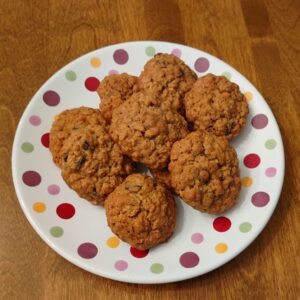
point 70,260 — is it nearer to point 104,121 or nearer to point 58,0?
point 104,121

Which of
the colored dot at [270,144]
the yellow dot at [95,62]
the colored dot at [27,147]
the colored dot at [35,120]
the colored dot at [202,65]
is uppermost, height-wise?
the yellow dot at [95,62]

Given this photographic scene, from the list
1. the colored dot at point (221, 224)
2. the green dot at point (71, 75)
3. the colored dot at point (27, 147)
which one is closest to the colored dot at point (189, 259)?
the colored dot at point (221, 224)

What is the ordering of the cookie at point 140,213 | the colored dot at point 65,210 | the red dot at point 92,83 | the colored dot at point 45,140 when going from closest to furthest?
the cookie at point 140,213 → the colored dot at point 65,210 → the colored dot at point 45,140 → the red dot at point 92,83

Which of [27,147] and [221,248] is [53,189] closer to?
[27,147]

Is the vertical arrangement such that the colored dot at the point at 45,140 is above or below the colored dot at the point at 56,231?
above

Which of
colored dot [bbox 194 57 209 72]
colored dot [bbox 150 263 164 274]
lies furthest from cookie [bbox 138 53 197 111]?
colored dot [bbox 150 263 164 274]

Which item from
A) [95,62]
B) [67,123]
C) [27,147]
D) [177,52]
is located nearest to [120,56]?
[95,62]

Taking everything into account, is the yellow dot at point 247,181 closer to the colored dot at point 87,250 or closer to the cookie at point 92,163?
the cookie at point 92,163
